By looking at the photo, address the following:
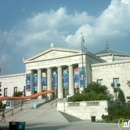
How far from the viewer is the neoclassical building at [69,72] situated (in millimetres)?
52781

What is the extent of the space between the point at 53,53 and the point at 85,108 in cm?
2274

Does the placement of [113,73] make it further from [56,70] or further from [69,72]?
[56,70]

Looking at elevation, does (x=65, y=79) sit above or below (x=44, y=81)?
above

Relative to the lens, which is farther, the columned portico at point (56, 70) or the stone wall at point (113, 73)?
the columned portico at point (56, 70)

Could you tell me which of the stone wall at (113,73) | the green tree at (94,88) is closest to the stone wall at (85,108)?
the green tree at (94,88)

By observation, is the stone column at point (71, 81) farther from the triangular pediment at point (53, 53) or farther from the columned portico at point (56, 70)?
the triangular pediment at point (53, 53)

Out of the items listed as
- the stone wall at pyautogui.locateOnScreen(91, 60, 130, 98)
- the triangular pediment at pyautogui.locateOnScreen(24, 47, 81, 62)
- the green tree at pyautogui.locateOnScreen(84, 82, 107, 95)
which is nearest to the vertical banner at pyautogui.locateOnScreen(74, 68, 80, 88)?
the stone wall at pyautogui.locateOnScreen(91, 60, 130, 98)

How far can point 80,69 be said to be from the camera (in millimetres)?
53156

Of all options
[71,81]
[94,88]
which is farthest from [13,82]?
[94,88]

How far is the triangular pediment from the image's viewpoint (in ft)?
181

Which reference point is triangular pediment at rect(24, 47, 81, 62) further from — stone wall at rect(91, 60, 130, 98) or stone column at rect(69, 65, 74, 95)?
stone wall at rect(91, 60, 130, 98)

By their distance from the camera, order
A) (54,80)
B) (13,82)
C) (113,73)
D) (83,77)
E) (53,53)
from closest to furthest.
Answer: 1. (83,77)
2. (113,73)
3. (53,53)
4. (54,80)
5. (13,82)

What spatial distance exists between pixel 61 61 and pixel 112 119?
27.3 meters

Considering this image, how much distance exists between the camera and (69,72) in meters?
54.6
